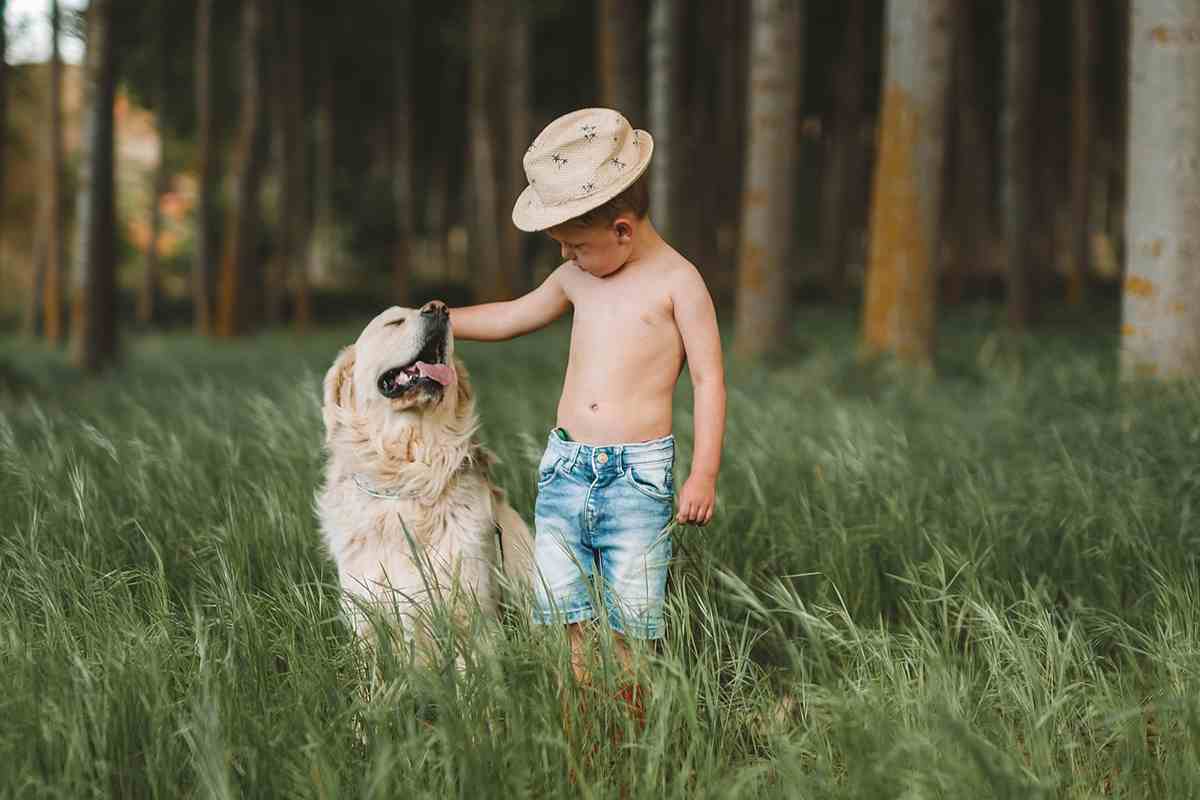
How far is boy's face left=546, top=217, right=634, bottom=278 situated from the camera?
2816mm

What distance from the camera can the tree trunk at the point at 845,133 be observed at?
2166 cm

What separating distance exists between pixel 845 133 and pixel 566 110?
21.5 feet

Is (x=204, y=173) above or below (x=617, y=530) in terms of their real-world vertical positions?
above

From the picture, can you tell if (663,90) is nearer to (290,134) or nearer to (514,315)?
(514,315)

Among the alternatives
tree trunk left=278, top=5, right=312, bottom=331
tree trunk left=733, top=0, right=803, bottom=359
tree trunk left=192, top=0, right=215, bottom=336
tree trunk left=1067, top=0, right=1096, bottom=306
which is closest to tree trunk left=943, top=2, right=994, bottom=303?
tree trunk left=1067, top=0, right=1096, bottom=306

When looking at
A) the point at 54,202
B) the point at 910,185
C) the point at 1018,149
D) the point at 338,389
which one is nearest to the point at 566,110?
the point at 54,202

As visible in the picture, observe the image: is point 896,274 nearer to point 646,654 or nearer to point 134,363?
point 646,654

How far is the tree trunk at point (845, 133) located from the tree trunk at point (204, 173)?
40.0ft

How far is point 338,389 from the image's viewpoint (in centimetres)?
331

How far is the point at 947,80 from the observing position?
806cm

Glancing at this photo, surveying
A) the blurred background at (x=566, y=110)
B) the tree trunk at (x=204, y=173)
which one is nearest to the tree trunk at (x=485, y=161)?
the blurred background at (x=566, y=110)

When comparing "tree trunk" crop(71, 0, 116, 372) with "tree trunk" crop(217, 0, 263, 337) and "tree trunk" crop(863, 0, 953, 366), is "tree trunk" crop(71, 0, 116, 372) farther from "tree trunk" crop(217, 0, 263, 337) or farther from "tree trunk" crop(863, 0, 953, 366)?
"tree trunk" crop(863, 0, 953, 366)

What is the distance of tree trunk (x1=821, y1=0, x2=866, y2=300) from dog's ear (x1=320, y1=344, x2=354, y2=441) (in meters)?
20.3

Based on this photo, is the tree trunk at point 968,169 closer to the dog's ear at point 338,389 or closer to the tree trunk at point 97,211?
the tree trunk at point 97,211
